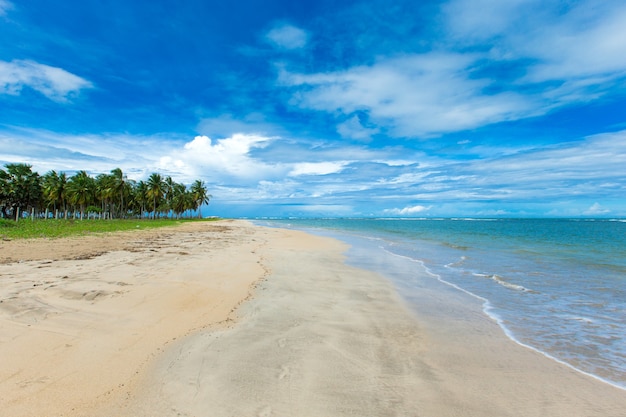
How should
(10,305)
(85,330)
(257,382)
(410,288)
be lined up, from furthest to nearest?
(410,288), (10,305), (85,330), (257,382)

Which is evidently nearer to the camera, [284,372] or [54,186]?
[284,372]

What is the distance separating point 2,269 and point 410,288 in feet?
41.7

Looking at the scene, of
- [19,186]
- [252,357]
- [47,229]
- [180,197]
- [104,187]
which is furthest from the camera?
[180,197]

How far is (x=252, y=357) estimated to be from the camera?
16.6ft

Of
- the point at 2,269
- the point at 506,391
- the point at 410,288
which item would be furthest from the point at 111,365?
the point at 410,288

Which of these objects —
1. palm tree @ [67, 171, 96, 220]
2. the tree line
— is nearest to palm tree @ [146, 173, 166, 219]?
the tree line

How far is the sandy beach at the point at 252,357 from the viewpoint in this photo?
12.6 feet

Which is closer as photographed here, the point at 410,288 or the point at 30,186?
the point at 410,288

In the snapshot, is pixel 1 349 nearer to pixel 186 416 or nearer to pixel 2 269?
pixel 186 416

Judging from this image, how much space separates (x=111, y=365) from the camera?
446 centimetres

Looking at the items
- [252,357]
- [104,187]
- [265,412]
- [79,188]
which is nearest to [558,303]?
[252,357]

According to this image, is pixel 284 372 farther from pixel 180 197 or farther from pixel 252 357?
pixel 180 197

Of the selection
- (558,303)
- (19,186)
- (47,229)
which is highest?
(19,186)

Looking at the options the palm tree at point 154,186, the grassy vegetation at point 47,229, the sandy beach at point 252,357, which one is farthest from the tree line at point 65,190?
the sandy beach at point 252,357
